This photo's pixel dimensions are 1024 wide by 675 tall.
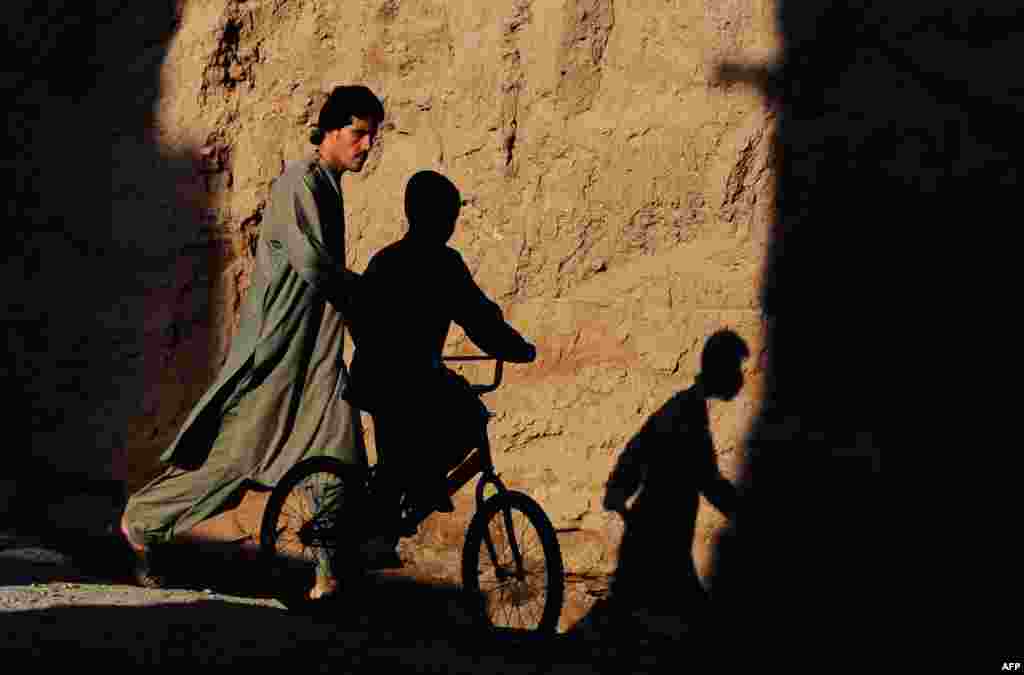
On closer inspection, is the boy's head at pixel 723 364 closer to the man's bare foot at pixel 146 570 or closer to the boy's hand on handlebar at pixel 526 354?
the boy's hand on handlebar at pixel 526 354

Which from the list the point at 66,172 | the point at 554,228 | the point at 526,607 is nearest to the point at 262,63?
the point at 66,172

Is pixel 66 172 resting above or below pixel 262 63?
below

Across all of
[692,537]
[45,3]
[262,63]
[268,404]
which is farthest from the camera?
[45,3]

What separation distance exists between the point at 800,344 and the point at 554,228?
1301 millimetres

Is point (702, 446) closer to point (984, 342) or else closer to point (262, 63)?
point (984, 342)

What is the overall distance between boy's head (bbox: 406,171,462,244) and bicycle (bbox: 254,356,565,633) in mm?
442

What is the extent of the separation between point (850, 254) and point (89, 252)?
3900 mm

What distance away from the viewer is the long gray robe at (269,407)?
205 inches

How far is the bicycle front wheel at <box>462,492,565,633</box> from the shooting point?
475 centimetres

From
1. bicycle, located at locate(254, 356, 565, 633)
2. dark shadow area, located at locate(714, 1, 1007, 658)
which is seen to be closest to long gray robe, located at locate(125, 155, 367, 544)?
bicycle, located at locate(254, 356, 565, 633)

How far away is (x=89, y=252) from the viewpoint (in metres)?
7.59

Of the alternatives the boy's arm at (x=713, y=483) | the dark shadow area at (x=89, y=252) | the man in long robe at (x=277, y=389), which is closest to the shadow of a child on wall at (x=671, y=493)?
the boy's arm at (x=713, y=483)

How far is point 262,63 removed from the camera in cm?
739

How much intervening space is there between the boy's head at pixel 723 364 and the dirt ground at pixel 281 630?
99cm
